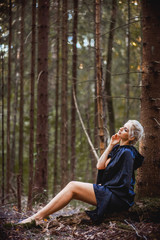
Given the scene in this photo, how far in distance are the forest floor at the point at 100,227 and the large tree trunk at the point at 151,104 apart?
1.09 ft

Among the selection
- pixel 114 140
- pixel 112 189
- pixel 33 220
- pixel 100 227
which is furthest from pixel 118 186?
pixel 33 220

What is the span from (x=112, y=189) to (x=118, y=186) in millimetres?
109

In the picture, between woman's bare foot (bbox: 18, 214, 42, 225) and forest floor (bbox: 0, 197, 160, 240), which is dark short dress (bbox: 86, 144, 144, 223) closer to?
forest floor (bbox: 0, 197, 160, 240)

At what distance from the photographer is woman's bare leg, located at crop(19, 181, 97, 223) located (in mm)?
3744

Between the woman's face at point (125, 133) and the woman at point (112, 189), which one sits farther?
the woman's face at point (125, 133)

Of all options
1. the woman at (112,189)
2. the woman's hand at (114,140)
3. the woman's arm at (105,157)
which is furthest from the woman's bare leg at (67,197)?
the woman's hand at (114,140)

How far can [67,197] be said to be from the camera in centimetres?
376

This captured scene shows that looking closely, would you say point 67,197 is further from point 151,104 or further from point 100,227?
point 151,104

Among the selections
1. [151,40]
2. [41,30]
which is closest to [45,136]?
[41,30]

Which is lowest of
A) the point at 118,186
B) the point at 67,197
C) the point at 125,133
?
the point at 67,197

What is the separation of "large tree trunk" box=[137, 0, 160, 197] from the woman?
22cm

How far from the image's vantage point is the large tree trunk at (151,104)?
402 centimetres

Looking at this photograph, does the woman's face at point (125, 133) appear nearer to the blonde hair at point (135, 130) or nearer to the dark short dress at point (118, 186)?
the blonde hair at point (135, 130)

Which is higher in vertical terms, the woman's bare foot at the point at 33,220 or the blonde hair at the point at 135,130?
the blonde hair at the point at 135,130
